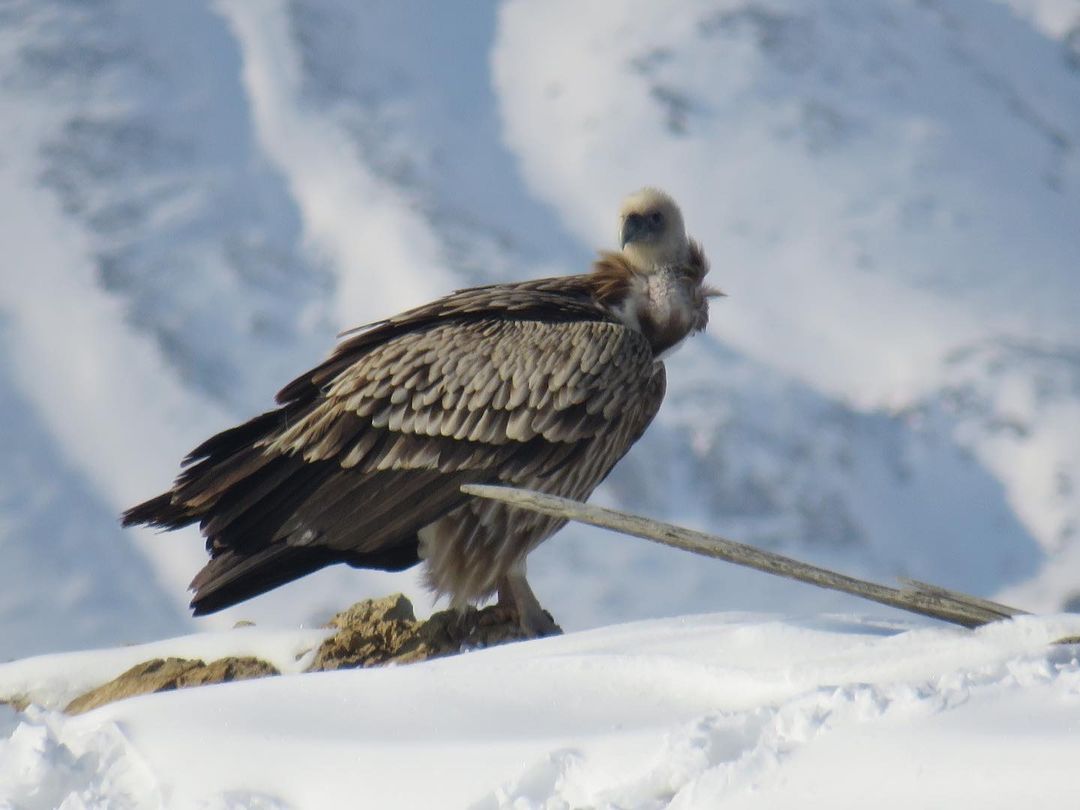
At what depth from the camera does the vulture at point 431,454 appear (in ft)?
22.8

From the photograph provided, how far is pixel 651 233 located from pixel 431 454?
1546 mm

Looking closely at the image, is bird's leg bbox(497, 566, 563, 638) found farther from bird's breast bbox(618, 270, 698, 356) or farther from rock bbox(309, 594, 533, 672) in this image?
bird's breast bbox(618, 270, 698, 356)

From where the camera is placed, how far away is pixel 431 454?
7066 mm

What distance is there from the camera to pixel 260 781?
4.29 m

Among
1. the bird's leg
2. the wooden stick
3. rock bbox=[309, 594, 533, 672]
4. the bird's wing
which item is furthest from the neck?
the wooden stick

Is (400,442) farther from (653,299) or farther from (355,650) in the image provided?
(653,299)

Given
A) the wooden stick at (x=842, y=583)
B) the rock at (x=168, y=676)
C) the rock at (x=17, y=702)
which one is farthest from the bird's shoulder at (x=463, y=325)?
the wooden stick at (x=842, y=583)

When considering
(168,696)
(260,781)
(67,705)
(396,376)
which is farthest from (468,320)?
(260,781)

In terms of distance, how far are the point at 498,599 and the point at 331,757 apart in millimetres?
3038

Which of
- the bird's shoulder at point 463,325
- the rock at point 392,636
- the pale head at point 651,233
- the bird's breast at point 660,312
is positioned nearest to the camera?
the rock at point 392,636

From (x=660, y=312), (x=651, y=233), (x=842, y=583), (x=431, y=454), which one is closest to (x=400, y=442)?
(x=431, y=454)

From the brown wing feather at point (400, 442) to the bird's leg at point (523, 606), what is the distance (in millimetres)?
447

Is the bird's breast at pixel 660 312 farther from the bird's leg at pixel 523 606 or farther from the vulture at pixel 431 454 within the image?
the bird's leg at pixel 523 606

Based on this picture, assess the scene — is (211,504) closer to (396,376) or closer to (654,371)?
(396,376)
